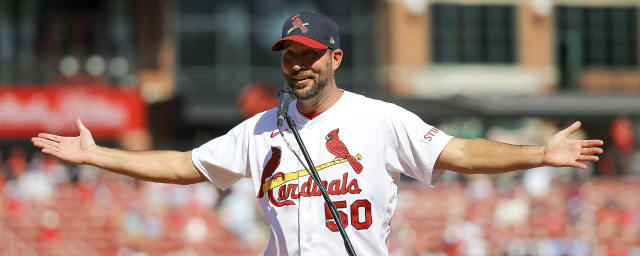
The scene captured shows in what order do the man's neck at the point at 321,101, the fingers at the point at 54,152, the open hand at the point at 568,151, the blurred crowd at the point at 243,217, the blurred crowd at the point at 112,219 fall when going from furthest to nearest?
the blurred crowd at the point at 243,217, the blurred crowd at the point at 112,219, the fingers at the point at 54,152, the man's neck at the point at 321,101, the open hand at the point at 568,151

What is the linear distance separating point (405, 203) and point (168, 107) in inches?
412

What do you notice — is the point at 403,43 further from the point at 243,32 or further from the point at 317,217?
the point at 317,217

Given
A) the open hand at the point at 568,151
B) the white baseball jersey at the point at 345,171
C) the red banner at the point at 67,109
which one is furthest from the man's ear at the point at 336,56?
the red banner at the point at 67,109

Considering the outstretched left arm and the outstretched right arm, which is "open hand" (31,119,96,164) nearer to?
the outstretched right arm

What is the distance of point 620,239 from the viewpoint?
1559 cm

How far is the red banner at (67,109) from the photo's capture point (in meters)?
23.4

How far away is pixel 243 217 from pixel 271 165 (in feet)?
35.9

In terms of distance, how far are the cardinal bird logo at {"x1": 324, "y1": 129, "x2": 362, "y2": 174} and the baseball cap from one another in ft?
1.22

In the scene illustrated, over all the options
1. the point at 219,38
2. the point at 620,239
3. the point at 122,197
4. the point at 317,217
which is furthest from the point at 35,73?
the point at 317,217

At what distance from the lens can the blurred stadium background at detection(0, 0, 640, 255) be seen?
14.5 meters

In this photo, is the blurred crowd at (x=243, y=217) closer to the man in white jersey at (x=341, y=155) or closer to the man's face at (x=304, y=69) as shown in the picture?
the man in white jersey at (x=341, y=155)

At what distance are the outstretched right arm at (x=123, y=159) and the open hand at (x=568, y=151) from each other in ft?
5.06

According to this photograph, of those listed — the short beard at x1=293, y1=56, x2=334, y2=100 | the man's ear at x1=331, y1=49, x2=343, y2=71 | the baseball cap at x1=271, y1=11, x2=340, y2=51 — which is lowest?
the short beard at x1=293, y1=56, x2=334, y2=100

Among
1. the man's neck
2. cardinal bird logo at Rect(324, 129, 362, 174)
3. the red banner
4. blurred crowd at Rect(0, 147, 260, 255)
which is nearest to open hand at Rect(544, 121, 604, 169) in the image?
cardinal bird logo at Rect(324, 129, 362, 174)
